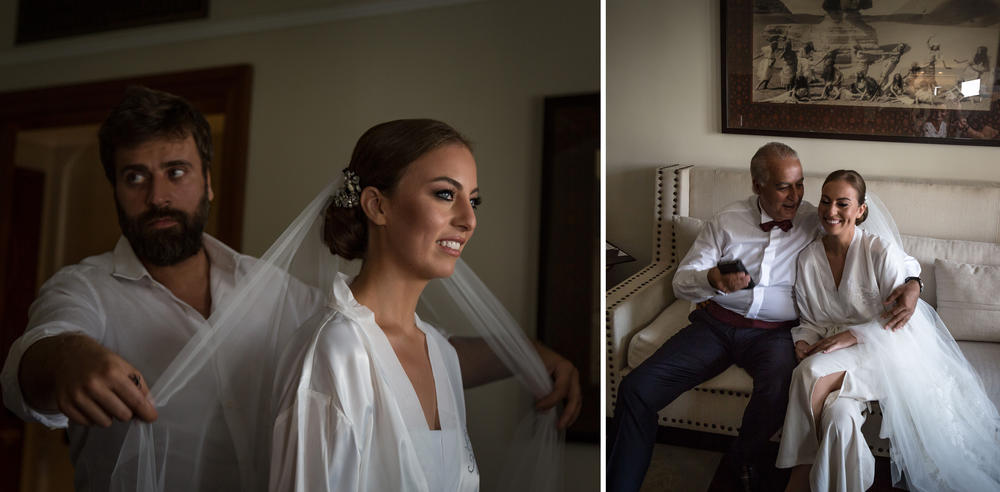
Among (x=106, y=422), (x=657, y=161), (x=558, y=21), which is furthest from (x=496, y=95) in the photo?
(x=106, y=422)

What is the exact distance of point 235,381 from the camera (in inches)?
45.0

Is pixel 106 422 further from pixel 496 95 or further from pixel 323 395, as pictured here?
pixel 496 95

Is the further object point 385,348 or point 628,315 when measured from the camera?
point 628,315

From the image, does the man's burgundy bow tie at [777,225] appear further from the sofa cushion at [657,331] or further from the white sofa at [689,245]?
the sofa cushion at [657,331]

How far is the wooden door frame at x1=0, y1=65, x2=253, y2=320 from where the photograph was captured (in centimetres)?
117

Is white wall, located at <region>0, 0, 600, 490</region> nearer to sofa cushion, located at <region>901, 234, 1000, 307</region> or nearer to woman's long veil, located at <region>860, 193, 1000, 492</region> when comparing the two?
woman's long veil, located at <region>860, 193, 1000, 492</region>

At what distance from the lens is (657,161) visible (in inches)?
61.3

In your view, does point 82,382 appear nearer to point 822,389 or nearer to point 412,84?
point 412,84

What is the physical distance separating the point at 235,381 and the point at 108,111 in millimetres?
519

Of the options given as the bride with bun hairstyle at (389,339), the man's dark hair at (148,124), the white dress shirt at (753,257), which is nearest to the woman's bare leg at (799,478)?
the white dress shirt at (753,257)

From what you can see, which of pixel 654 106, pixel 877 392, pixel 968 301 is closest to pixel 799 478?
pixel 877 392

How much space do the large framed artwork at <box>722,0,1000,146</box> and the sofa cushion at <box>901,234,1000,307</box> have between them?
217 millimetres

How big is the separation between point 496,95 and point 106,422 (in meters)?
0.90

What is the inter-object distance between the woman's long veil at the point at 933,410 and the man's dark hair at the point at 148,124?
1.33m
